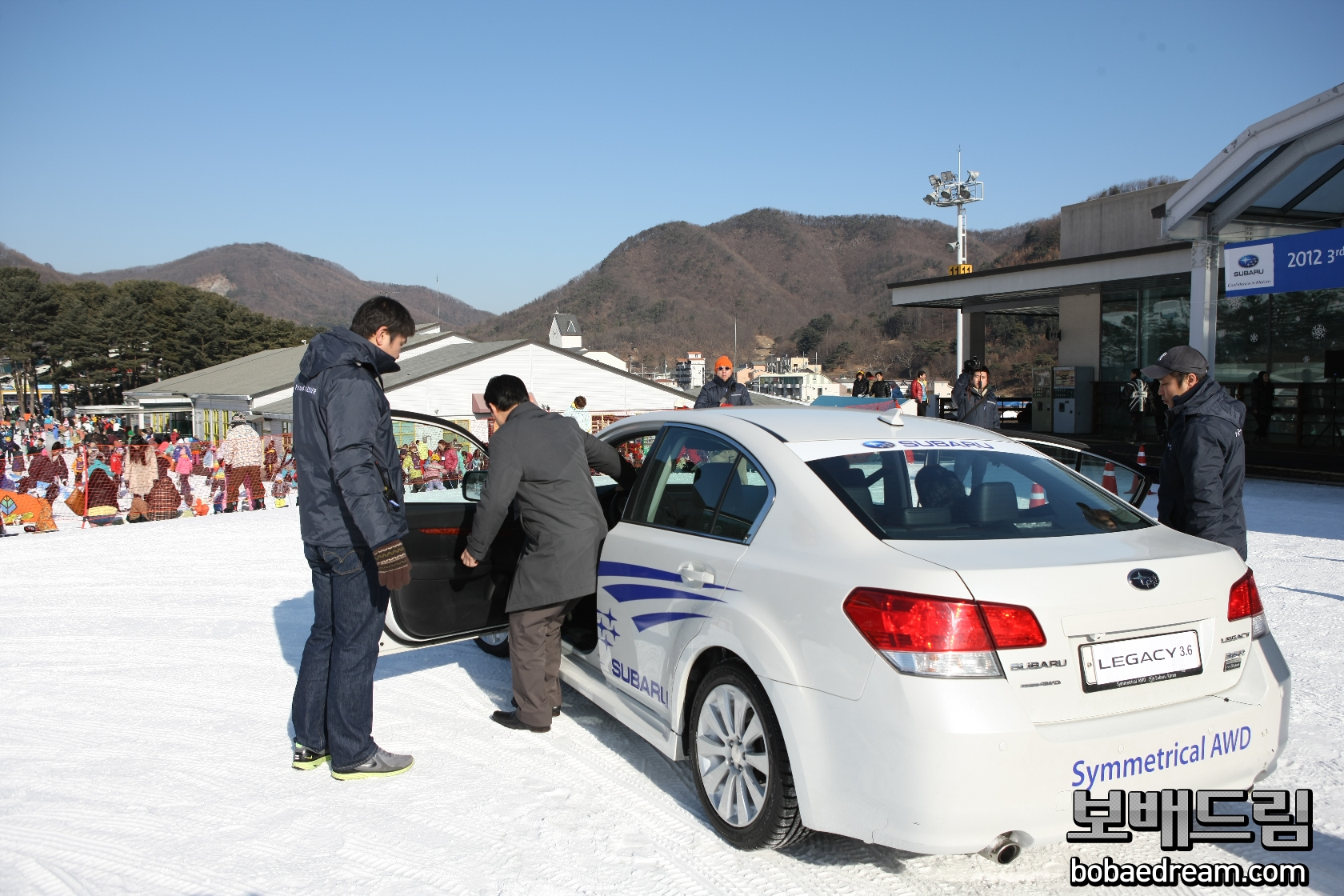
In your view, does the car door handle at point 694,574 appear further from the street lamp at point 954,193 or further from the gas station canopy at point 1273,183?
the street lamp at point 954,193

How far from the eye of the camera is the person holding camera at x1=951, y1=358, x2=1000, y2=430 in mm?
9164

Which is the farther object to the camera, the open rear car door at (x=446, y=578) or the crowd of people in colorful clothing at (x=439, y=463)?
the crowd of people in colorful clothing at (x=439, y=463)

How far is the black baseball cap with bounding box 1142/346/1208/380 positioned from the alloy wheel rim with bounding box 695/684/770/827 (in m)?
2.59

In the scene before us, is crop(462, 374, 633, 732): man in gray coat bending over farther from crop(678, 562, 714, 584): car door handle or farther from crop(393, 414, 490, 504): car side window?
crop(678, 562, 714, 584): car door handle

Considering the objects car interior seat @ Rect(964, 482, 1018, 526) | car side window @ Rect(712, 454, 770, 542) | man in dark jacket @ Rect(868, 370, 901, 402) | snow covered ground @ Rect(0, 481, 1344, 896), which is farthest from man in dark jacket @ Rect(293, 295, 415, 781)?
man in dark jacket @ Rect(868, 370, 901, 402)

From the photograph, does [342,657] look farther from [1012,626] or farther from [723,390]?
[723,390]

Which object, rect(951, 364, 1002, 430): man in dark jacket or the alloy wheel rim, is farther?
rect(951, 364, 1002, 430): man in dark jacket

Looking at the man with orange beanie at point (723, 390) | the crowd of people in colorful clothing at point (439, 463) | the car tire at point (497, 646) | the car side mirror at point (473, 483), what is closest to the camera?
the car side mirror at point (473, 483)

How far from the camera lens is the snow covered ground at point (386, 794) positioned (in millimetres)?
3043

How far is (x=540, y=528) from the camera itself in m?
4.12

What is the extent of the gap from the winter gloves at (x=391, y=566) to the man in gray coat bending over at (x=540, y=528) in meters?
0.59

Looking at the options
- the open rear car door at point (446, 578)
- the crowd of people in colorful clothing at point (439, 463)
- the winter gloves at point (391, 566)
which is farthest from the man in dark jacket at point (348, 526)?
the crowd of people in colorful clothing at point (439, 463)

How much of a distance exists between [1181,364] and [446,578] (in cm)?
374

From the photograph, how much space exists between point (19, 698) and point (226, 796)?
223cm
